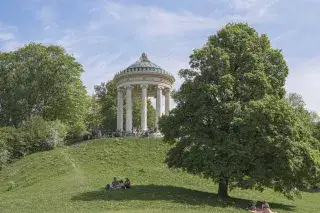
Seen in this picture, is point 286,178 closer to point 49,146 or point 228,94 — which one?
point 228,94

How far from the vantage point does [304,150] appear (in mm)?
25922

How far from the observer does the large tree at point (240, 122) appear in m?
25.6

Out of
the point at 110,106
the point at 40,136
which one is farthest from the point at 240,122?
the point at 110,106

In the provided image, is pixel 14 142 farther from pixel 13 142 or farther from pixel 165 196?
pixel 165 196

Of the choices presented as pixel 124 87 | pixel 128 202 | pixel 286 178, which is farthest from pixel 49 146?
pixel 286 178

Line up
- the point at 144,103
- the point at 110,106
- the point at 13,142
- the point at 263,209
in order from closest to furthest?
1. the point at 263,209
2. the point at 13,142
3. the point at 144,103
4. the point at 110,106

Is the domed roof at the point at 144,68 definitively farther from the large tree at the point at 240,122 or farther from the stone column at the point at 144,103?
the large tree at the point at 240,122

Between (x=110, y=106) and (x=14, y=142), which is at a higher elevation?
(x=110, y=106)

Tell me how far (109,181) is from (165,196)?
7470 millimetres

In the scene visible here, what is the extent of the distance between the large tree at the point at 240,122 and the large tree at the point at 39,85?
3126 centimetres

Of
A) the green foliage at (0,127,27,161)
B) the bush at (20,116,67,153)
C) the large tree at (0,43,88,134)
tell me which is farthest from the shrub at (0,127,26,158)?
the large tree at (0,43,88,134)

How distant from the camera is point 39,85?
2269 inches

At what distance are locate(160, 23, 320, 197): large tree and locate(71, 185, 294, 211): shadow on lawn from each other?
1183 millimetres

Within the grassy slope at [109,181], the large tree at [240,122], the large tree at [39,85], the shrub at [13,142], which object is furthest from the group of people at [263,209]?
the large tree at [39,85]
